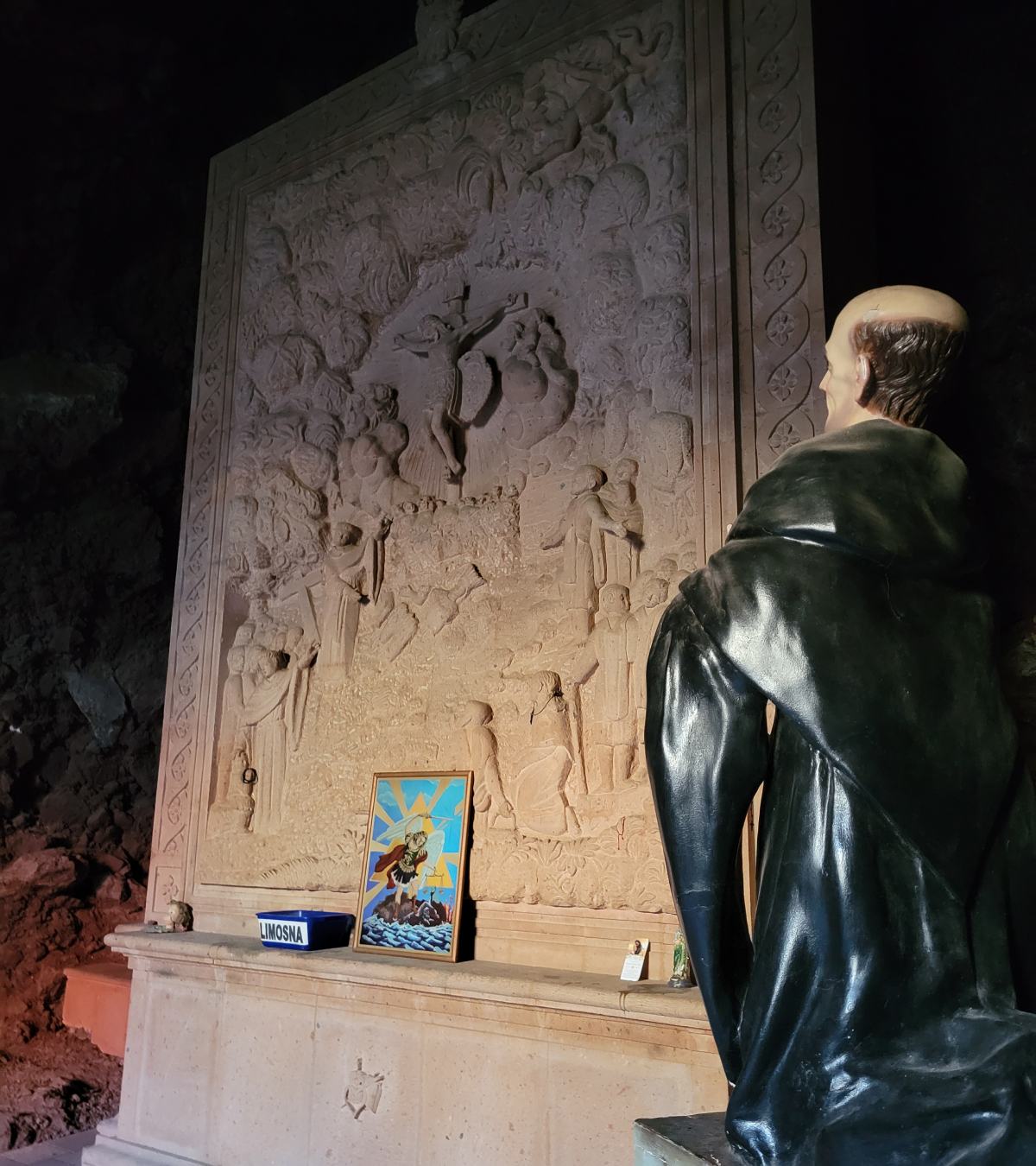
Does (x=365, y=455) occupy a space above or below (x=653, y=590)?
above

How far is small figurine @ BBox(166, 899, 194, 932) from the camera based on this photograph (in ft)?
15.9

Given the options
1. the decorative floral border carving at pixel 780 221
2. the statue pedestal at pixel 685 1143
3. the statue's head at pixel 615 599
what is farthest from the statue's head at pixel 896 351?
the statue's head at pixel 615 599

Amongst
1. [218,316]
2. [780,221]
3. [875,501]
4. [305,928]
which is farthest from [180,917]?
[875,501]

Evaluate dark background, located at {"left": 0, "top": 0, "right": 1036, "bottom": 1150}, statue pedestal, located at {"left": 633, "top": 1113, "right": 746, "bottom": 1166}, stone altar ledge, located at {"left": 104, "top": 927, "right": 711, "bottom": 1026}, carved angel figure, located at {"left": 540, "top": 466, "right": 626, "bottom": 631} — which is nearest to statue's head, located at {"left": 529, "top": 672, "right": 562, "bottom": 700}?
carved angel figure, located at {"left": 540, "top": 466, "right": 626, "bottom": 631}

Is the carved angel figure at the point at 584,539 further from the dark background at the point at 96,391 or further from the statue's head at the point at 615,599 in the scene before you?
the dark background at the point at 96,391

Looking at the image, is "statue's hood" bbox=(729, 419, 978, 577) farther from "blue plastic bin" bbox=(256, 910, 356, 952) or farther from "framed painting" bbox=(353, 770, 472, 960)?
"blue plastic bin" bbox=(256, 910, 356, 952)

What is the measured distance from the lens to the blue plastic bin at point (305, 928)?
419 centimetres

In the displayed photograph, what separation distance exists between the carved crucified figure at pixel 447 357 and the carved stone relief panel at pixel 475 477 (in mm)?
14

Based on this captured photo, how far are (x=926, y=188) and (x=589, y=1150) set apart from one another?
13.5 ft

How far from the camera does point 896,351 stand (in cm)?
171

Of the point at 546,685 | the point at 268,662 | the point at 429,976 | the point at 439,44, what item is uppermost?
the point at 439,44

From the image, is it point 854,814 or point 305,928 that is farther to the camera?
point 305,928

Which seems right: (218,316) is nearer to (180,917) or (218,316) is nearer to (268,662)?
(268,662)

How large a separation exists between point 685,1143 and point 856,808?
0.58 m
